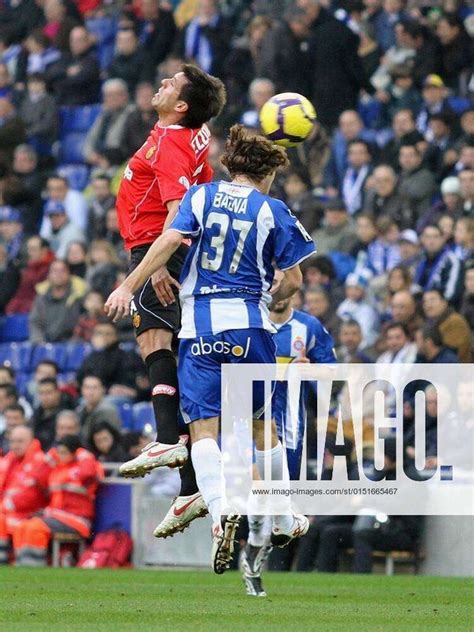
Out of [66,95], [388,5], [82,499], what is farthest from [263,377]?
[66,95]

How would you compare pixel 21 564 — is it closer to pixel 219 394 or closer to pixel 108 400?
pixel 108 400

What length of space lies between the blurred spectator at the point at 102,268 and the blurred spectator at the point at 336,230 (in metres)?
2.82

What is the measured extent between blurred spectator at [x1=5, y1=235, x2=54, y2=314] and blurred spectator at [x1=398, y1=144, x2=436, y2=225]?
204 inches

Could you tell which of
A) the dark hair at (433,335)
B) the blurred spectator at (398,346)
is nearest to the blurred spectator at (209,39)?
the blurred spectator at (398,346)

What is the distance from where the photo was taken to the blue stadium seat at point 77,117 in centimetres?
2286

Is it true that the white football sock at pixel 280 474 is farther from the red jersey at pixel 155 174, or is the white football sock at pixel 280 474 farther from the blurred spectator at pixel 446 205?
the blurred spectator at pixel 446 205

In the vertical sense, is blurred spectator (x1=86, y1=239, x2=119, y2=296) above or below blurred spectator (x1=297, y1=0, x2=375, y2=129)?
below

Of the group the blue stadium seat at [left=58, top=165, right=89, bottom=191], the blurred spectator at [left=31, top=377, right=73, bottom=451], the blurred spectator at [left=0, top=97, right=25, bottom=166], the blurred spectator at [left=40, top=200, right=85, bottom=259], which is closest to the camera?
the blurred spectator at [left=31, top=377, right=73, bottom=451]

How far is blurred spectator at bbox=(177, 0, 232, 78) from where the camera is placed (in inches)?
821

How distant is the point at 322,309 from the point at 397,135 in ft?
8.76

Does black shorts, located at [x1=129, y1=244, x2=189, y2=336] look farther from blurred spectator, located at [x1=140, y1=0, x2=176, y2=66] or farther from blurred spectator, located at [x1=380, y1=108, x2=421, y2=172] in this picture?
blurred spectator, located at [x1=140, y1=0, x2=176, y2=66]

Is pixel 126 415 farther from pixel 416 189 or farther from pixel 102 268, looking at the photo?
pixel 416 189

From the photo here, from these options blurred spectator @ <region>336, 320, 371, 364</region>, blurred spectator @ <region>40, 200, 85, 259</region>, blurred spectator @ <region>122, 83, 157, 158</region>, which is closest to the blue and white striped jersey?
blurred spectator @ <region>336, 320, 371, 364</region>

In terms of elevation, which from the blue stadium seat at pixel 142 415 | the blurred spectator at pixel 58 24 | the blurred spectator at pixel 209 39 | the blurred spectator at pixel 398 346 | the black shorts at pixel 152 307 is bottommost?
the blue stadium seat at pixel 142 415
